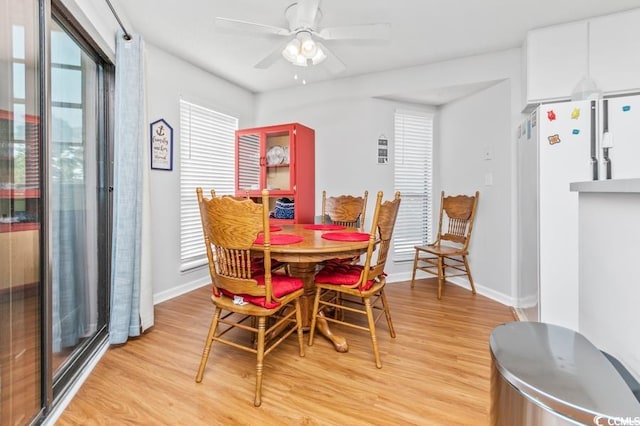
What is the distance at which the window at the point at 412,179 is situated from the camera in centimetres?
370

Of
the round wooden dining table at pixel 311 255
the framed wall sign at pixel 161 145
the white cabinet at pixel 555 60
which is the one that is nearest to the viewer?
the round wooden dining table at pixel 311 255

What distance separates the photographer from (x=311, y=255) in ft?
5.72

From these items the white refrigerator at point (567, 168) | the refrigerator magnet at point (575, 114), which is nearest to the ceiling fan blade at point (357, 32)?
the white refrigerator at point (567, 168)

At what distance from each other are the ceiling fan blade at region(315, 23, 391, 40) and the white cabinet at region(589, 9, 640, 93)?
6.17 feet

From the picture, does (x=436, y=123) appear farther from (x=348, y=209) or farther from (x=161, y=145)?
(x=161, y=145)

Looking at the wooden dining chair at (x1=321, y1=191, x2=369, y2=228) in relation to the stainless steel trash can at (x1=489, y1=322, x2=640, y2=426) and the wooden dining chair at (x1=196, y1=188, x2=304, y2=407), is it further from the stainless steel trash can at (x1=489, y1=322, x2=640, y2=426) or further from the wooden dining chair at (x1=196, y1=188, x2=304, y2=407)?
the stainless steel trash can at (x1=489, y1=322, x2=640, y2=426)

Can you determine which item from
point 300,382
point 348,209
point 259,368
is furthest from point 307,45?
point 300,382

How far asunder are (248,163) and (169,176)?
92 centimetres

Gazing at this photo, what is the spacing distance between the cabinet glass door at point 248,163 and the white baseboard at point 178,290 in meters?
1.16

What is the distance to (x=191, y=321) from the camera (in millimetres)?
2463

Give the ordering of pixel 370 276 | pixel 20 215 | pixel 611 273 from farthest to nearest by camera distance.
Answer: pixel 370 276
pixel 20 215
pixel 611 273

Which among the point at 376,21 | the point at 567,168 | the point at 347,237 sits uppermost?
the point at 376,21

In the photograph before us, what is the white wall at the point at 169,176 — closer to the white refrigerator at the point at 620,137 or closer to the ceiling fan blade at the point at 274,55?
the ceiling fan blade at the point at 274,55

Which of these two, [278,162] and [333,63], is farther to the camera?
[278,162]
